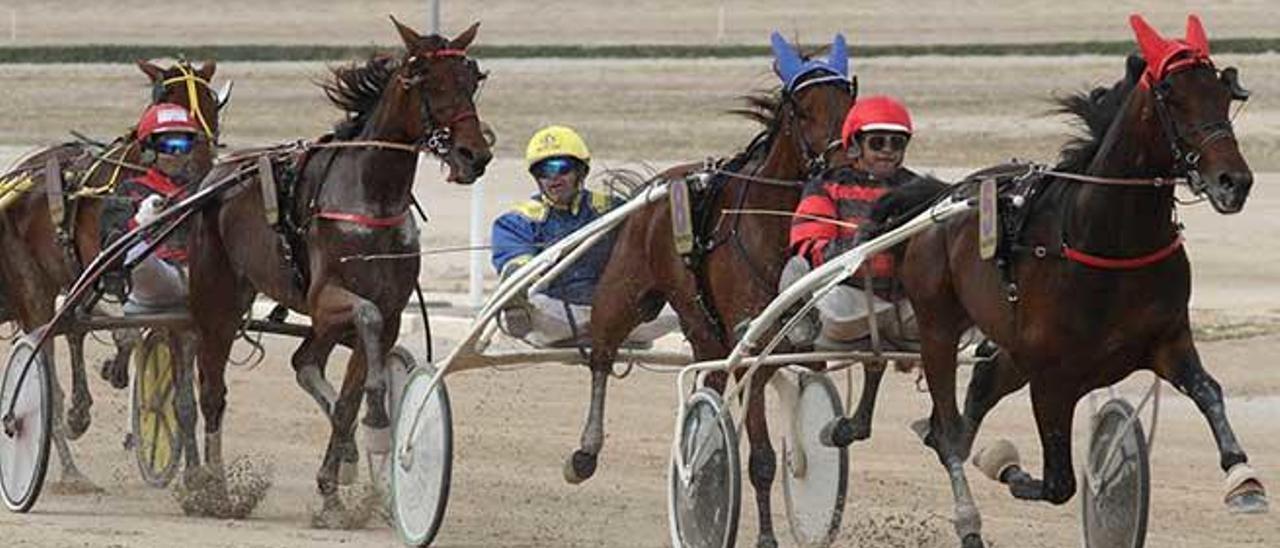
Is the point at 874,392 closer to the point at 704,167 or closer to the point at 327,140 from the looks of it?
the point at 704,167

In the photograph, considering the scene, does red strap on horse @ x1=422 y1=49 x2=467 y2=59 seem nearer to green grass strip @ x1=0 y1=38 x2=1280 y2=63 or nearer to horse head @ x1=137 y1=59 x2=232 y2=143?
horse head @ x1=137 y1=59 x2=232 y2=143

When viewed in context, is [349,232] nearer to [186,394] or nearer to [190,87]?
[186,394]

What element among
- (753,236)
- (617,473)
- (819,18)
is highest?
(819,18)

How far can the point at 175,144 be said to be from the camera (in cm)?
1254

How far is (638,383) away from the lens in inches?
627

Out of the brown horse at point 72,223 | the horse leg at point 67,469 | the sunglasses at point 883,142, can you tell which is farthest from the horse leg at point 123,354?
the sunglasses at point 883,142

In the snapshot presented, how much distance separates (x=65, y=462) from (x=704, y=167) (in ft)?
10.4

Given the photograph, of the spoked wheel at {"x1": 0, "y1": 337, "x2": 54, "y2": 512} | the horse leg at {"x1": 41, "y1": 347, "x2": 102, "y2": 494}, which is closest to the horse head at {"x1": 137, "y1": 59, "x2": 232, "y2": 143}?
the horse leg at {"x1": 41, "y1": 347, "x2": 102, "y2": 494}

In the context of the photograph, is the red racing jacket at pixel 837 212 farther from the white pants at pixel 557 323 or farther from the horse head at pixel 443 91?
the white pants at pixel 557 323

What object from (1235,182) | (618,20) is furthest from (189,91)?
(618,20)

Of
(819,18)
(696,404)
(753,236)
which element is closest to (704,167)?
(753,236)

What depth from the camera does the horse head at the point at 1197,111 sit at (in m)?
8.32

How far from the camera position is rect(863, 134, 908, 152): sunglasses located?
10.1 meters

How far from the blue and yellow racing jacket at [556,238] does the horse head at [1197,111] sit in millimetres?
3206
